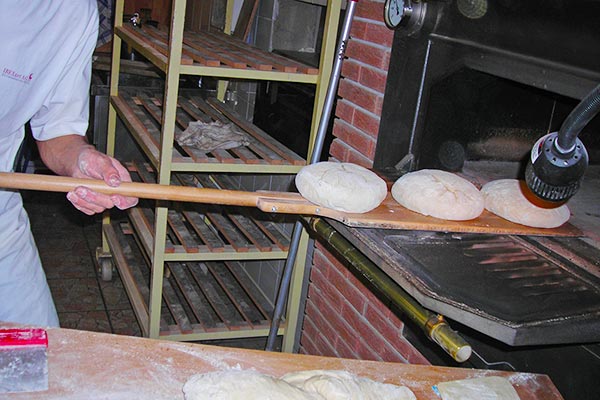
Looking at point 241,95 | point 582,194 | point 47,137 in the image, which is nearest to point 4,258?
point 47,137

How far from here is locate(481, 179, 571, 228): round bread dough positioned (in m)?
1.61

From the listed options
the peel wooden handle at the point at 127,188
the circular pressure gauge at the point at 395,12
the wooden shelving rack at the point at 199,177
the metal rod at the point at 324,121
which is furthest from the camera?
the wooden shelving rack at the point at 199,177

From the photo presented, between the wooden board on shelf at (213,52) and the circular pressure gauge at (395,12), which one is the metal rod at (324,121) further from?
the wooden board on shelf at (213,52)

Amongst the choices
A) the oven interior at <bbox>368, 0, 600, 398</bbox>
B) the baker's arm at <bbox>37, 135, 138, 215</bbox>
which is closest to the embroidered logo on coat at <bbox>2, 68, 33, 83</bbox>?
the baker's arm at <bbox>37, 135, 138, 215</bbox>

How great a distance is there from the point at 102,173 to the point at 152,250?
103 cm

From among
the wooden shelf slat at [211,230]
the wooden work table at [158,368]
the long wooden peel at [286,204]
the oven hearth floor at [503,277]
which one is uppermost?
the long wooden peel at [286,204]

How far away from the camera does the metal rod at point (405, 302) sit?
1258 millimetres

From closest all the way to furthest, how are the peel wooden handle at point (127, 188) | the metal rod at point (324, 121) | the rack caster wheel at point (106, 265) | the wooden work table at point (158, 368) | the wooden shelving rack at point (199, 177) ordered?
1. the wooden work table at point (158, 368)
2. the peel wooden handle at point (127, 188)
3. the metal rod at point (324, 121)
4. the wooden shelving rack at point (199, 177)
5. the rack caster wheel at point (106, 265)

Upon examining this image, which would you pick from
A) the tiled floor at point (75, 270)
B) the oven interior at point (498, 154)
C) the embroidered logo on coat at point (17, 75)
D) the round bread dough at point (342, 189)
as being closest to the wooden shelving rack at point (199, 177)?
the tiled floor at point (75, 270)

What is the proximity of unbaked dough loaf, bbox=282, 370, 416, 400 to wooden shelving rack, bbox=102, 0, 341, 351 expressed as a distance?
1.32 metres

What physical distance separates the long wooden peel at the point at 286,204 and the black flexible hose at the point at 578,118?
454 millimetres

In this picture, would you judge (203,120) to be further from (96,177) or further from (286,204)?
(286,204)

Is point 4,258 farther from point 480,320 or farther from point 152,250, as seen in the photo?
point 480,320

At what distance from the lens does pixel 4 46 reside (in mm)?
1599
